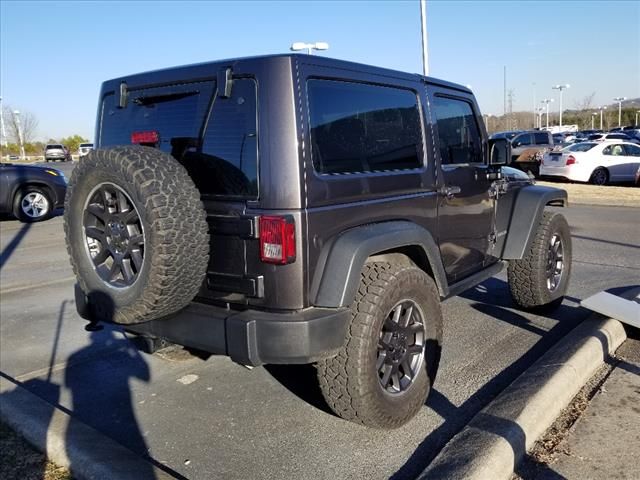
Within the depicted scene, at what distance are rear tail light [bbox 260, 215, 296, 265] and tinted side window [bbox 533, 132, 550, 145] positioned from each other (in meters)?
23.8

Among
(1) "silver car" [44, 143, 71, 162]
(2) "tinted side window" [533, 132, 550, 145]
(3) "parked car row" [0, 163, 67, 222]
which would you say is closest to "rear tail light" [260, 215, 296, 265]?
(3) "parked car row" [0, 163, 67, 222]

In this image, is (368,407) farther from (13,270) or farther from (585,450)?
(13,270)

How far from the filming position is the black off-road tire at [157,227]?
108 inches

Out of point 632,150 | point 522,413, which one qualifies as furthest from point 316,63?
point 632,150

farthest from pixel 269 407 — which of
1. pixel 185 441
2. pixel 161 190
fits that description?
pixel 161 190

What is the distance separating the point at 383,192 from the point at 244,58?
1.06 m

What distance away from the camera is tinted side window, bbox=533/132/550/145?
80.0ft

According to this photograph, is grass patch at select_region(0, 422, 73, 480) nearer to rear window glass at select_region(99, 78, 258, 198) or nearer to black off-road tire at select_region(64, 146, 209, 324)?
black off-road tire at select_region(64, 146, 209, 324)

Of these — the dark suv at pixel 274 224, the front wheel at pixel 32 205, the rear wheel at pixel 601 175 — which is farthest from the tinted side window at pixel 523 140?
the dark suv at pixel 274 224

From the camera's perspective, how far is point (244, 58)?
9.82 ft

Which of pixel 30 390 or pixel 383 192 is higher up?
pixel 383 192

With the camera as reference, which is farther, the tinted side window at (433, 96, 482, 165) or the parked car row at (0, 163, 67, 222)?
the parked car row at (0, 163, 67, 222)

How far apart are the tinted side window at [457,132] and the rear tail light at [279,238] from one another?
166cm

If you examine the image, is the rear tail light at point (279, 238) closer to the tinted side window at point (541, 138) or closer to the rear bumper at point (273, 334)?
the rear bumper at point (273, 334)
